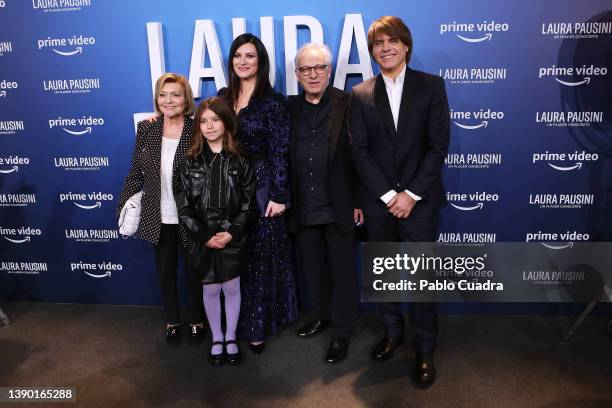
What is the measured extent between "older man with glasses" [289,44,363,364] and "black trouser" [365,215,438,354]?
182 mm

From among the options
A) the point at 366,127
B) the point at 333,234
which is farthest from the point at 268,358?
the point at 366,127

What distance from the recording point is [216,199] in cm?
272

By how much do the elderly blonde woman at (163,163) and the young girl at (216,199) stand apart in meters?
0.18

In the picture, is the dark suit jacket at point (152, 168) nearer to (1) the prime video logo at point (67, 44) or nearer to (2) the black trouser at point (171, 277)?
(2) the black trouser at point (171, 277)

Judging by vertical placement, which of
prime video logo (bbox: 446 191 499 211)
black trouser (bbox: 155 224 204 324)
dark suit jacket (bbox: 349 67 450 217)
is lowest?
black trouser (bbox: 155 224 204 324)

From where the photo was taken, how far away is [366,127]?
2625 millimetres

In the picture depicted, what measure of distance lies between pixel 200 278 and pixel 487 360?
1.76 metres

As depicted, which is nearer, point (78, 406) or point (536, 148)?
point (78, 406)

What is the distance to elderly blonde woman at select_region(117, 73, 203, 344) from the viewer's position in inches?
112

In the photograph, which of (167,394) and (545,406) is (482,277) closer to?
(545,406)

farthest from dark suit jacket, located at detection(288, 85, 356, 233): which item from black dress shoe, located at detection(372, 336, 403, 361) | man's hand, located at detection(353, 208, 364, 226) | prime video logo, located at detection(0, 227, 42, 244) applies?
prime video logo, located at detection(0, 227, 42, 244)

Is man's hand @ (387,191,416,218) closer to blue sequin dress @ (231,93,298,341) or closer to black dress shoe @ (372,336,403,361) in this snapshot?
blue sequin dress @ (231,93,298,341)

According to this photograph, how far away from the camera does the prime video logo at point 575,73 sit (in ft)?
10.1

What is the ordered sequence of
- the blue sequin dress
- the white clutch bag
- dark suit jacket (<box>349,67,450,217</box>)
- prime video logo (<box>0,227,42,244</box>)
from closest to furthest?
1. dark suit jacket (<box>349,67,450,217</box>)
2. the blue sequin dress
3. the white clutch bag
4. prime video logo (<box>0,227,42,244</box>)
